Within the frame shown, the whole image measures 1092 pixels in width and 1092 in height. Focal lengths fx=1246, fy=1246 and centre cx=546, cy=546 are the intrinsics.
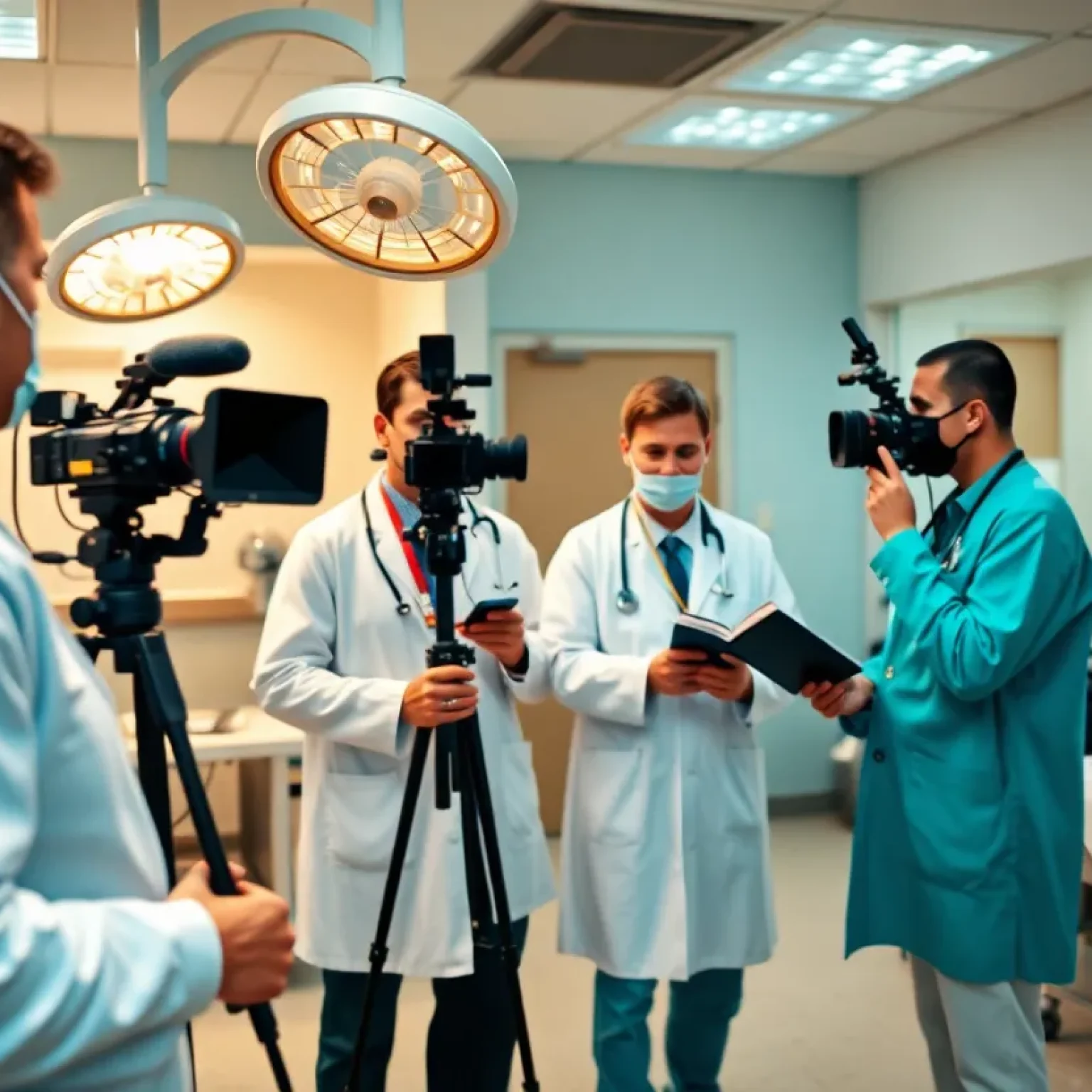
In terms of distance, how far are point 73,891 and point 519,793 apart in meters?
1.38

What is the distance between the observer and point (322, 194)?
161cm

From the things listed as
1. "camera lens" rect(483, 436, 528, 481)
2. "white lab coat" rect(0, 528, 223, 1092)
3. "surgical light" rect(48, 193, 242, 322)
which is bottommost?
"white lab coat" rect(0, 528, 223, 1092)

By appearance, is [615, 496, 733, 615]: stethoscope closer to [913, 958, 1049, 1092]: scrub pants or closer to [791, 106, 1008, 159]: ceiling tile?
[913, 958, 1049, 1092]: scrub pants

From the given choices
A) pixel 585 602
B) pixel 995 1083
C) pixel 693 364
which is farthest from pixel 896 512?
pixel 693 364

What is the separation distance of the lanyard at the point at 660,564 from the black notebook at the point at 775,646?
238 mm

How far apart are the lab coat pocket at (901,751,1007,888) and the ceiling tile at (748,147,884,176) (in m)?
3.06

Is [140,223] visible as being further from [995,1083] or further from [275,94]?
[275,94]

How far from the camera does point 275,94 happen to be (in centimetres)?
A: 368

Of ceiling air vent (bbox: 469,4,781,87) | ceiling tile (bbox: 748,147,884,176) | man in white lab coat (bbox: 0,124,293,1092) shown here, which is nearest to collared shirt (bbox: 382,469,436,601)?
man in white lab coat (bbox: 0,124,293,1092)

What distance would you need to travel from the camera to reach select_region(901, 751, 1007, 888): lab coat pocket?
2037 millimetres

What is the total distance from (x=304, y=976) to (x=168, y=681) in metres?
2.50

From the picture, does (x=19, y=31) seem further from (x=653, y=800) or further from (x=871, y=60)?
(x=653, y=800)

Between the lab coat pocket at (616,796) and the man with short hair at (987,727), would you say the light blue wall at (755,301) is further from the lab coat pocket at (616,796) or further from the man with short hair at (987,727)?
the man with short hair at (987,727)

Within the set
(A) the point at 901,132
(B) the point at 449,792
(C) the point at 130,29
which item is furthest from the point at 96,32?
(A) the point at 901,132
